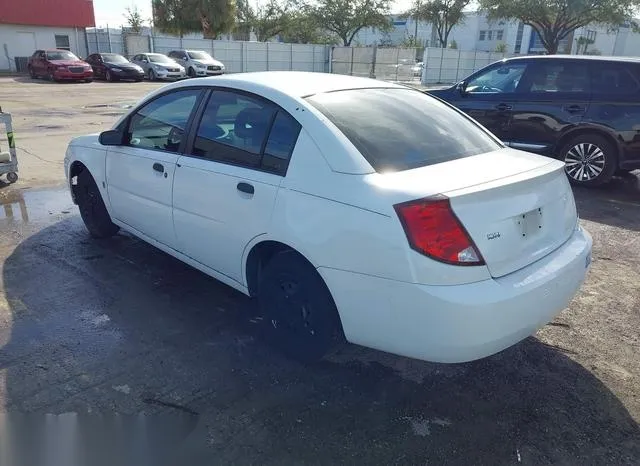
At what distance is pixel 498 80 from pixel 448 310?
269 inches

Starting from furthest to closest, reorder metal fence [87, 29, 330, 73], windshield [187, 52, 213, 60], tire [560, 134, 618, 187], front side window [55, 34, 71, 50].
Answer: metal fence [87, 29, 330, 73] → front side window [55, 34, 71, 50] → windshield [187, 52, 213, 60] → tire [560, 134, 618, 187]

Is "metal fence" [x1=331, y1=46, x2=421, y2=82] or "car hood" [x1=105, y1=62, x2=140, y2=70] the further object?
"metal fence" [x1=331, y1=46, x2=421, y2=82]

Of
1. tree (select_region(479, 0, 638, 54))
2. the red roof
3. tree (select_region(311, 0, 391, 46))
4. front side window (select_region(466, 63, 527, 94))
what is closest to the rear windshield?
front side window (select_region(466, 63, 527, 94))

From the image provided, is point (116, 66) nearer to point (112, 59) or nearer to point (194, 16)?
point (112, 59)

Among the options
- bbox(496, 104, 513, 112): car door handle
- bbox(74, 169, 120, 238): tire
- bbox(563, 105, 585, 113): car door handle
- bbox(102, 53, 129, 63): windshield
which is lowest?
bbox(74, 169, 120, 238): tire

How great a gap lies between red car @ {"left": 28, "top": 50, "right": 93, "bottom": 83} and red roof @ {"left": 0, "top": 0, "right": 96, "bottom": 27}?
6.60 m

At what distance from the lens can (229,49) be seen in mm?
38719

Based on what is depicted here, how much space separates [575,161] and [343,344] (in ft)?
18.8

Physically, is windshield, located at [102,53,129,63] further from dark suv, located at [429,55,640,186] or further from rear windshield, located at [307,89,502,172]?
rear windshield, located at [307,89,502,172]

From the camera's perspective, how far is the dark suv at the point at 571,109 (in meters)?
7.07

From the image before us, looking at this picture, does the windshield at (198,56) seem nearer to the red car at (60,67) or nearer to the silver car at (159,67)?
the silver car at (159,67)

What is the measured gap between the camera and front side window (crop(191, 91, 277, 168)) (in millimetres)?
3252

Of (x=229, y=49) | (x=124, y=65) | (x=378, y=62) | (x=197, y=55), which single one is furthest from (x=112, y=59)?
(x=378, y=62)

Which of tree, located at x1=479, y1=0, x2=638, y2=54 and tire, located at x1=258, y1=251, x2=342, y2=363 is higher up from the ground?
tree, located at x1=479, y1=0, x2=638, y2=54
